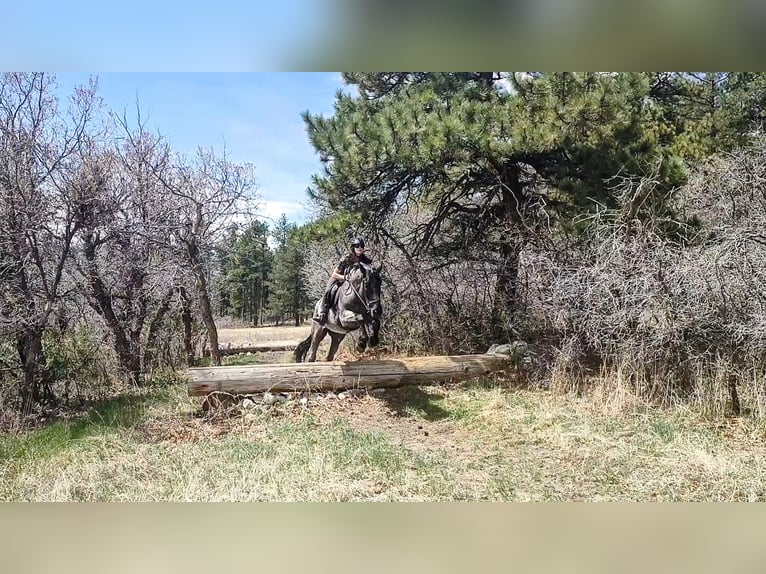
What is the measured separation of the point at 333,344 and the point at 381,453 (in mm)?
920

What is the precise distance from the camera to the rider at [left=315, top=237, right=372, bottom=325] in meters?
3.92

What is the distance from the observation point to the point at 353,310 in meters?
Answer: 3.91

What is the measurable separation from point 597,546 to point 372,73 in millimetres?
3129

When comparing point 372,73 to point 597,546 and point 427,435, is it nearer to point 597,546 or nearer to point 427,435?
point 427,435

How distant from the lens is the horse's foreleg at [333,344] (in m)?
4.00

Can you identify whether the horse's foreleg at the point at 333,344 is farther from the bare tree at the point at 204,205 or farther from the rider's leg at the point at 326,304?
the bare tree at the point at 204,205

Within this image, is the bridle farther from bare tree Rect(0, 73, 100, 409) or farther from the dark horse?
bare tree Rect(0, 73, 100, 409)

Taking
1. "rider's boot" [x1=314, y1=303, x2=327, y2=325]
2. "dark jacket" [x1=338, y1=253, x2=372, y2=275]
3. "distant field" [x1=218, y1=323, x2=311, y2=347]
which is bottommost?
"distant field" [x1=218, y1=323, x2=311, y2=347]

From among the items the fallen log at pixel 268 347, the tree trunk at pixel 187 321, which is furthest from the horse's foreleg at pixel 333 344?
the tree trunk at pixel 187 321

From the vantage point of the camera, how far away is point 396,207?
13.7ft

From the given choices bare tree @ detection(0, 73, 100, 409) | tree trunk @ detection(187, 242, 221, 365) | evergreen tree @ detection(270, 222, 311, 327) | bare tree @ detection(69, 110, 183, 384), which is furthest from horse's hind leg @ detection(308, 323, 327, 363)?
bare tree @ detection(0, 73, 100, 409)

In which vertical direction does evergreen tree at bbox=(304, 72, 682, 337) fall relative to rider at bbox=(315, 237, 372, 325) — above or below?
above

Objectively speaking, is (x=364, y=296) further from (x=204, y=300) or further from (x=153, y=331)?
(x=153, y=331)

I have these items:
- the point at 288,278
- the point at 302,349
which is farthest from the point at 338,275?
the point at 302,349
